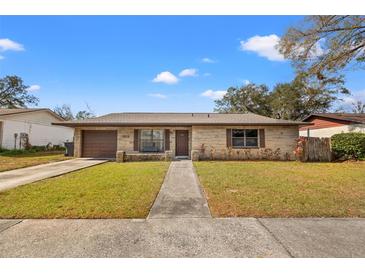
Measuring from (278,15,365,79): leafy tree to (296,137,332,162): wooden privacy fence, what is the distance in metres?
4.52

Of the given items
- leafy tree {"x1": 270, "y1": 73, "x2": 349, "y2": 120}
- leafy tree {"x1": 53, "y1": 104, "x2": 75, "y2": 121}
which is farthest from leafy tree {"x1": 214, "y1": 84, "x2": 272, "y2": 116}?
leafy tree {"x1": 53, "y1": 104, "x2": 75, "y2": 121}

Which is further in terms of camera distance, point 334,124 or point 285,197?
point 334,124

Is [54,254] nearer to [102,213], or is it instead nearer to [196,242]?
[102,213]

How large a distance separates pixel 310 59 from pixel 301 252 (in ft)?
34.4

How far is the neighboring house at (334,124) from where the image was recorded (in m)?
17.4

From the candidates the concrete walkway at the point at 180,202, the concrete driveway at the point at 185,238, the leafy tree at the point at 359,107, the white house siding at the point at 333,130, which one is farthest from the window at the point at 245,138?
the leafy tree at the point at 359,107

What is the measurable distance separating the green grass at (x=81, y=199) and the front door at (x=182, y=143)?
25.9 feet

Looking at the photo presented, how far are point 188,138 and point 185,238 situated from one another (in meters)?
11.8

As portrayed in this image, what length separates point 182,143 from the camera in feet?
48.3

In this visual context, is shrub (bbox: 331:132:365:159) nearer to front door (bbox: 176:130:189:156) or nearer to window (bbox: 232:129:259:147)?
window (bbox: 232:129:259:147)

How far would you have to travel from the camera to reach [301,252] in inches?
102

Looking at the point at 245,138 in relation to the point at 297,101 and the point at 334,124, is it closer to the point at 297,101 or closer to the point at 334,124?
the point at 334,124

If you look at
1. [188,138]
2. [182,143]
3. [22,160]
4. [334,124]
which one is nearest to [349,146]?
[334,124]

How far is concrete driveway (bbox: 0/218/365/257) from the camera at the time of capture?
2.58 m
